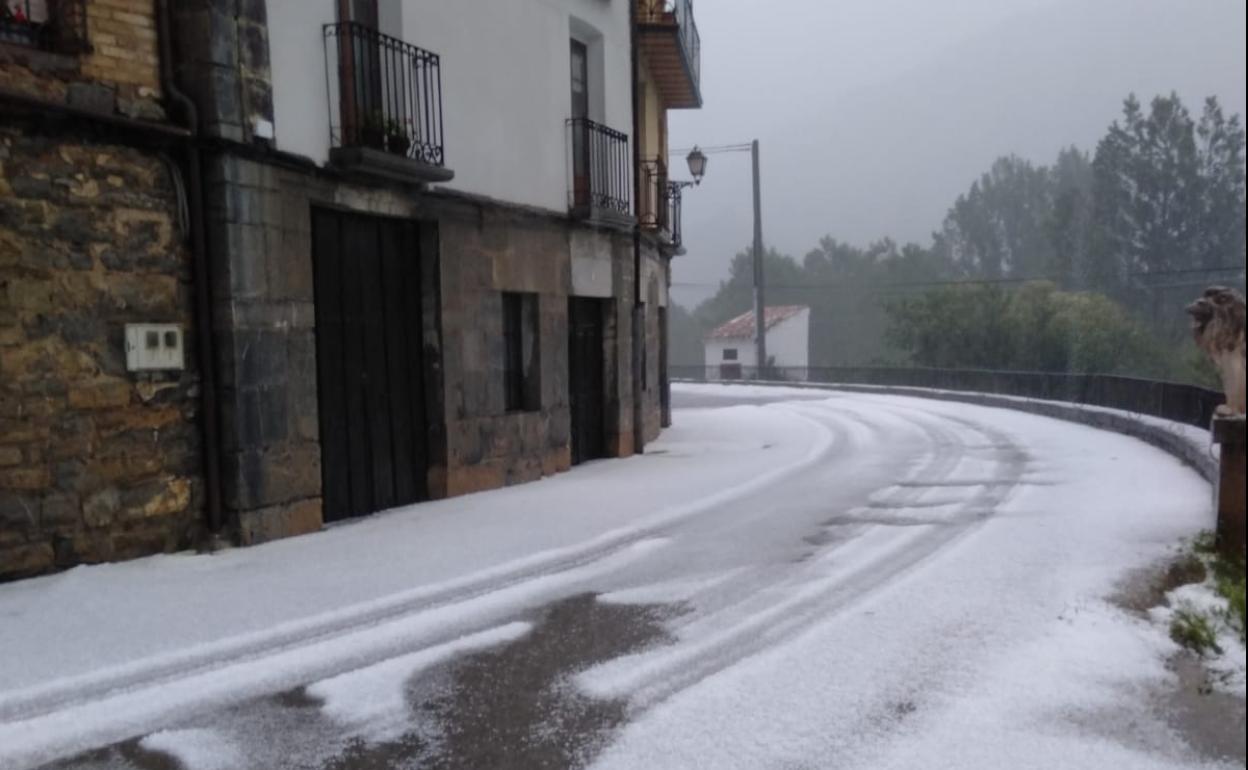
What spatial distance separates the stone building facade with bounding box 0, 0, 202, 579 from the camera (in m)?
5.88

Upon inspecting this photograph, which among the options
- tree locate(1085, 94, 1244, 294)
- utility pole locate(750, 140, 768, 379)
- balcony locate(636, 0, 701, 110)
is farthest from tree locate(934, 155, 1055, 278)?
balcony locate(636, 0, 701, 110)

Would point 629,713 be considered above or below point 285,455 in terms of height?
below

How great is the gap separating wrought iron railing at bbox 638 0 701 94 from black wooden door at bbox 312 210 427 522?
7378mm

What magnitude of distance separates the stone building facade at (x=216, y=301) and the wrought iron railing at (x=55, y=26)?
0.03 meters

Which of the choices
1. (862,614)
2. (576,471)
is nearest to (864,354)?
(576,471)

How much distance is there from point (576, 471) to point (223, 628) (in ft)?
21.3

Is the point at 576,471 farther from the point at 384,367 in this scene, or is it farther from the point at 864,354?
the point at 864,354

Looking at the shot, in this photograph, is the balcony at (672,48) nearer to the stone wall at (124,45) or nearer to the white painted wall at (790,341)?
the stone wall at (124,45)

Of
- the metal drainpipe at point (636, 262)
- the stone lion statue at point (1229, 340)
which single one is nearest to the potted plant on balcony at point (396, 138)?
the metal drainpipe at point (636, 262)

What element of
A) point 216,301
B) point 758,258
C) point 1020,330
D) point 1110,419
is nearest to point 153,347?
point 216,301

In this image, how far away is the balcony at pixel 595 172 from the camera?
38.1 feet

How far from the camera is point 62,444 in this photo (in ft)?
19.9

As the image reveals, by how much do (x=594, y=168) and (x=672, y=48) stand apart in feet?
14.2

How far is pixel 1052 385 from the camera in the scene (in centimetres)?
1931
